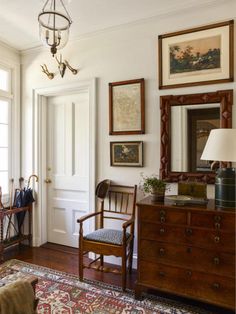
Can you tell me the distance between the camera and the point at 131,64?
2.79 meters

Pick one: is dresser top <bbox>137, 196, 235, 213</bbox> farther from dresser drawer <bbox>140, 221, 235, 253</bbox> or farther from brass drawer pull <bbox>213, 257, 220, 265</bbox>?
brass drawer pull <bbox>213, 257, 220, 265</bbox>

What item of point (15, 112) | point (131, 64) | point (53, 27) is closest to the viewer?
point (53, 27)

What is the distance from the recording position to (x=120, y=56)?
9.34ft

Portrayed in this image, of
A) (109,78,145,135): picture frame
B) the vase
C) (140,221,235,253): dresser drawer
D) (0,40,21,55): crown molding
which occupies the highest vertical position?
(0,40,21,55): crown molding

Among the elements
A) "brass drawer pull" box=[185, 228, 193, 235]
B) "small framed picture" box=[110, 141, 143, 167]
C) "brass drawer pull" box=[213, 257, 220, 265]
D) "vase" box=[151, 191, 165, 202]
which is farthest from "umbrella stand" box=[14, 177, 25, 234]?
"brass drawer pull" box=[213, 257, 220, 265]

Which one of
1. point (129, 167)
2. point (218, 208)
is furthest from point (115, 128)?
point (218, 208)

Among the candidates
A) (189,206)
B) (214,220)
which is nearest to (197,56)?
(189,206)

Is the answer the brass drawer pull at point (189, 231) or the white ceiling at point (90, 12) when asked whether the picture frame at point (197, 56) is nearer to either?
the white ceiling at point (90, 12)

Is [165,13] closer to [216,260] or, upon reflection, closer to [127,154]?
[127,154]

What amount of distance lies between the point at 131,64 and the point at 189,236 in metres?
1.93

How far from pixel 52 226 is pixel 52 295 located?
1345mm

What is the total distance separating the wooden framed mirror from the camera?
238 centimetres

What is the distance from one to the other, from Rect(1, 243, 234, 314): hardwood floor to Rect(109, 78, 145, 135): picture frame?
1.61 meters

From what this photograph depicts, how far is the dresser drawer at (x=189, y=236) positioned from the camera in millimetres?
1914
